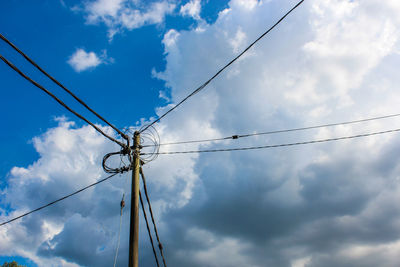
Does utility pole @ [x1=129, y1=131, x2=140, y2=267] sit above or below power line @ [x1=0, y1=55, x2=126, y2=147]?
below

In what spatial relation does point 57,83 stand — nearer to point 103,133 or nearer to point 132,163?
point 103,133

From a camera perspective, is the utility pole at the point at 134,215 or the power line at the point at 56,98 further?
the utility pole at the point at 134,215

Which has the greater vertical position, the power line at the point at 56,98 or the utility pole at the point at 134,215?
the power line at the point at 56,98

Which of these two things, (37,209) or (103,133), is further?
(37,209)

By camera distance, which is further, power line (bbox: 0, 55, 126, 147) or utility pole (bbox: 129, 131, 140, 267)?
utility pole (bbox: 129, 131, 140, 267)

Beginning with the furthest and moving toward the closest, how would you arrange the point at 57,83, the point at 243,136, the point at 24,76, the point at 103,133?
1. the point at 243,136
2. the point at 103,133
3. the point at 57,83
4. the point at 24,76

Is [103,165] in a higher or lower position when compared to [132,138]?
lower

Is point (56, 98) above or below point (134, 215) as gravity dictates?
above

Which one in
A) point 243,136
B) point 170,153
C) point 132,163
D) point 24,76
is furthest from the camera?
point 170,153

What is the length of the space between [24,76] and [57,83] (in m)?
0.77

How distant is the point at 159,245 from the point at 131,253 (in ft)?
10.1

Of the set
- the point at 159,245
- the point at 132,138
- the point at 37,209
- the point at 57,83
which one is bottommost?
the point at 159,245

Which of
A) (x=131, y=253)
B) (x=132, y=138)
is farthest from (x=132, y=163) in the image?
(x=131, y=253)

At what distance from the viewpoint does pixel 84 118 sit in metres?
8.69
